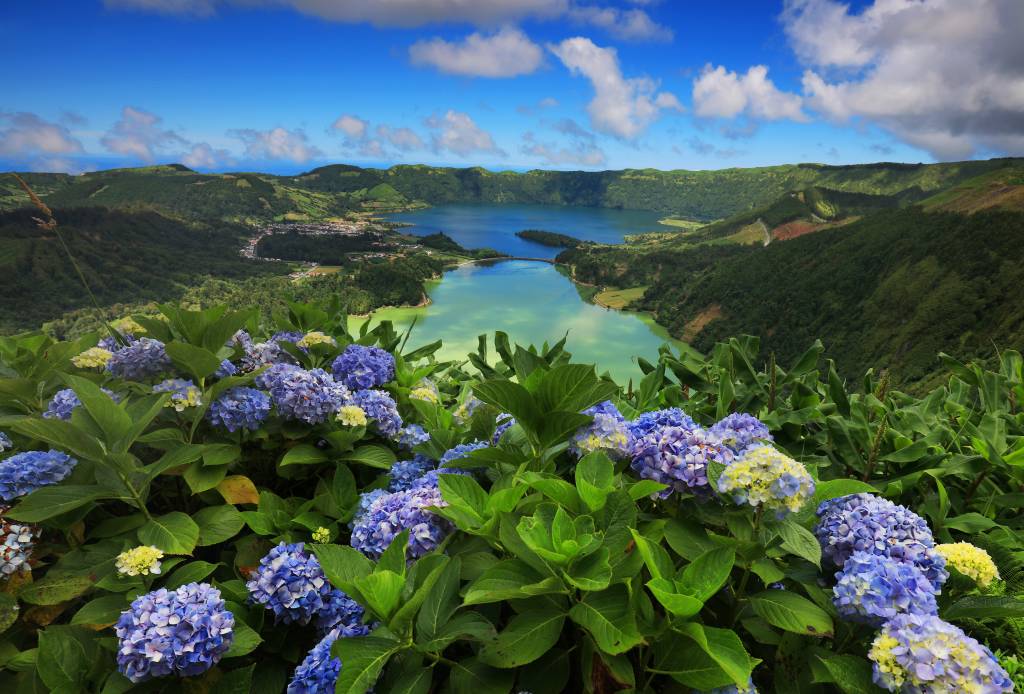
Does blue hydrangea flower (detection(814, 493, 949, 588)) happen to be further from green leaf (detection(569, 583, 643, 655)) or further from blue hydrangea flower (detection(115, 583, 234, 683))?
blue hydrangea flower (detection(115, 583, 234, 683))

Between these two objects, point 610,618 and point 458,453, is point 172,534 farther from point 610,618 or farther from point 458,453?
point 610,618

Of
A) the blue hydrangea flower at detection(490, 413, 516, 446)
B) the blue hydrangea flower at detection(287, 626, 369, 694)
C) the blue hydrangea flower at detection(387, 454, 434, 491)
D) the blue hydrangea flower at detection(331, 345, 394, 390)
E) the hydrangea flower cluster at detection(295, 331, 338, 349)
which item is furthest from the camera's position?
the hydrangea flower cluster at detection(295, 331, 338, 349)

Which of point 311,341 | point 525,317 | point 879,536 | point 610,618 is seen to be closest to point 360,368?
point 311,341

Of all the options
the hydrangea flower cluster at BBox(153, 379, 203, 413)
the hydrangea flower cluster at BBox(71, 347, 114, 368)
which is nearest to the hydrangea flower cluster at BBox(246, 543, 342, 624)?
the hydrangea flower cluster at BBox(153, 379, 203, 413)

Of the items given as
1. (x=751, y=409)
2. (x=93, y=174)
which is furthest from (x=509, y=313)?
(x=93, y=174)

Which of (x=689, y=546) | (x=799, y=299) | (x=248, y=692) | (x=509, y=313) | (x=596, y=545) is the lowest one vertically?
(x=509, y=313)

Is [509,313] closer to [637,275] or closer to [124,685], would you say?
[637,275]
